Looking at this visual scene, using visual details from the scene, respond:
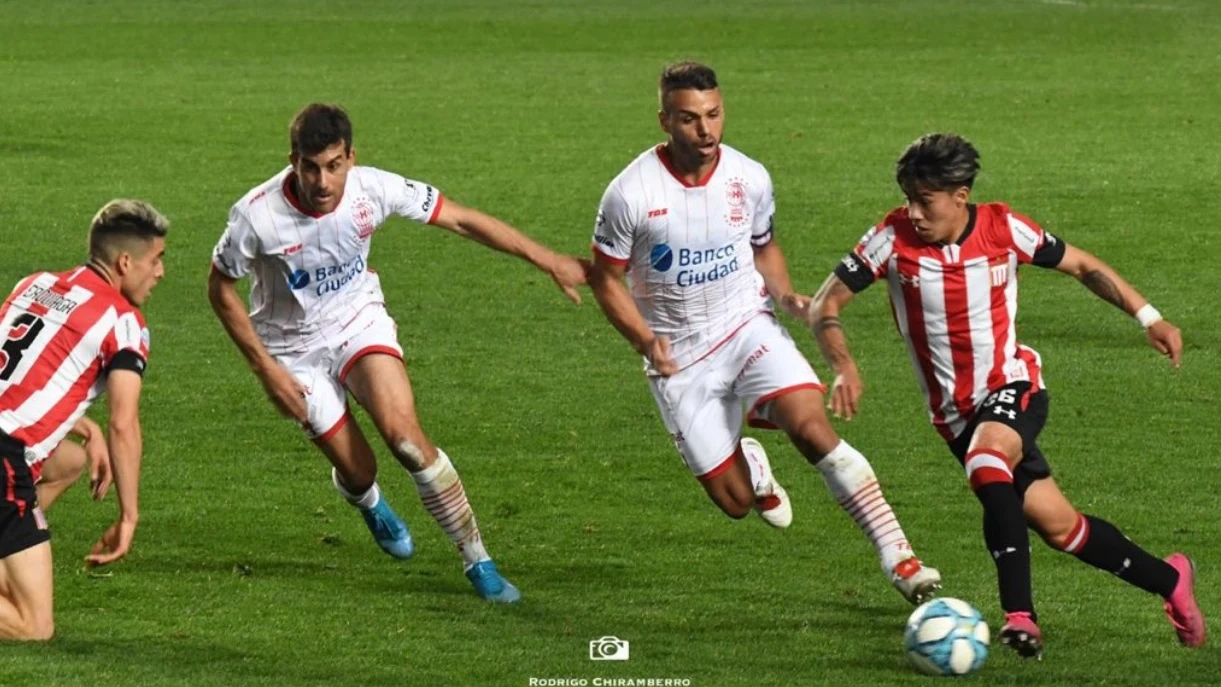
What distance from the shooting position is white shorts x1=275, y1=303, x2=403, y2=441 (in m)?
8.52

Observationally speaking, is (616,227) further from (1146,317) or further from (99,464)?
(99,464)

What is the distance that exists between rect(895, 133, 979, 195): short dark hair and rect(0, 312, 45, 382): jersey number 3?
2.97 m

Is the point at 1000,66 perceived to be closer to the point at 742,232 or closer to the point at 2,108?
the point at 2,108

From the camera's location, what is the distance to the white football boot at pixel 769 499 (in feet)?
28.7

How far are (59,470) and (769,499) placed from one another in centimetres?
274

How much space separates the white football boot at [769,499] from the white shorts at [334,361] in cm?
147

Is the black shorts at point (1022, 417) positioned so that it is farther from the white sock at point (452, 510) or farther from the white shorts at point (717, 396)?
the white sock at point (452, 510)

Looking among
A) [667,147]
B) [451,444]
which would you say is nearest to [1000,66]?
[451,444]

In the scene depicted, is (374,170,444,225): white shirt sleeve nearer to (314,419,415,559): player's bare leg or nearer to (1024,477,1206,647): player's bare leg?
(314,419,415,559): player's bare leg

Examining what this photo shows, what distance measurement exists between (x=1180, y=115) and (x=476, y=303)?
1021 cm

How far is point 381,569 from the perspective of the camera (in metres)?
8.70

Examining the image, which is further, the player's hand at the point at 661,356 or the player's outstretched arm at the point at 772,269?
the player's outstretched arm at the point at 772,269

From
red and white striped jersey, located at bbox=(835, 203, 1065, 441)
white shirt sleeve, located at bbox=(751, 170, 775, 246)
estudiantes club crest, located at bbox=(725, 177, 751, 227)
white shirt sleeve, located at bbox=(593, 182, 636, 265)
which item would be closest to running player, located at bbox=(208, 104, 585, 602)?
white shirt sleeve, located at bbox=(593, 182, 636, 265)

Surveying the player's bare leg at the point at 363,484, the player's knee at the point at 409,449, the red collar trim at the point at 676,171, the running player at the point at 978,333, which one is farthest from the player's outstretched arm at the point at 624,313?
the player's bare leg at the point at 363,484
